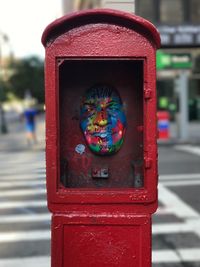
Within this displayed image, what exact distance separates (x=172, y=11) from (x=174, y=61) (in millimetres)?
6029

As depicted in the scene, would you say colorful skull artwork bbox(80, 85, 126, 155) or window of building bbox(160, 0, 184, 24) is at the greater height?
window of building bbox(160, 0, 184, 24)

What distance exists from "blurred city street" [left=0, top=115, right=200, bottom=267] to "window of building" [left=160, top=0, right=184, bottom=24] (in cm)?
1241

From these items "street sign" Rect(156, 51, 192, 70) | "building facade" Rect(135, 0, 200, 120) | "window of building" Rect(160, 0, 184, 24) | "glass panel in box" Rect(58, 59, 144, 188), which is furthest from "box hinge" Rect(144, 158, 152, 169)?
"window of building" Rect(160, 0, 184, 24)

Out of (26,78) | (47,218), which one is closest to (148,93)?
(47,218)

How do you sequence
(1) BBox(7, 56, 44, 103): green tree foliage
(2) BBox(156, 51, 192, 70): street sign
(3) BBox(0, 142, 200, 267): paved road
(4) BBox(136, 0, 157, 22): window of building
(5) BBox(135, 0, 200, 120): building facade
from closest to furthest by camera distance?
(3) BBox(0, 142, 200, 267): paved road
(2) BBox(156, 51, 192, 70): street sign
(5) BBox(135, 0, 200, 120): building facade
(4) BBox(136, 0, 157, 22): window of building
(1) BBox(7, 56, 44, 103): green tree foliage

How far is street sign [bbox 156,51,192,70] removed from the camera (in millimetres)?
20859

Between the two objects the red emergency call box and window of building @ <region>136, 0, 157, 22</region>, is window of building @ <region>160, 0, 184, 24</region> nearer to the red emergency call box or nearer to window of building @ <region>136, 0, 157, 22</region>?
window of building @ <region>136, 0, 157, 22</region>

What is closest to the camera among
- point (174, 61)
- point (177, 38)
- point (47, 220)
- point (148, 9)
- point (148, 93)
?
point (148, 93)

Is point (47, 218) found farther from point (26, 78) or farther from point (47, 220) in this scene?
point (26, 78)

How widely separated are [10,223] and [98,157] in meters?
4.54

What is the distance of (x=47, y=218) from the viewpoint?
862 centimetres

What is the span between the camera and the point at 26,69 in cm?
7969

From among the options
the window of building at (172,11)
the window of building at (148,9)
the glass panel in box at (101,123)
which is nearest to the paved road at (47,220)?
the glass panel in box at (101,123)

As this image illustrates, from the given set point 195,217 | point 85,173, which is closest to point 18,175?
Answer: point 195,217
